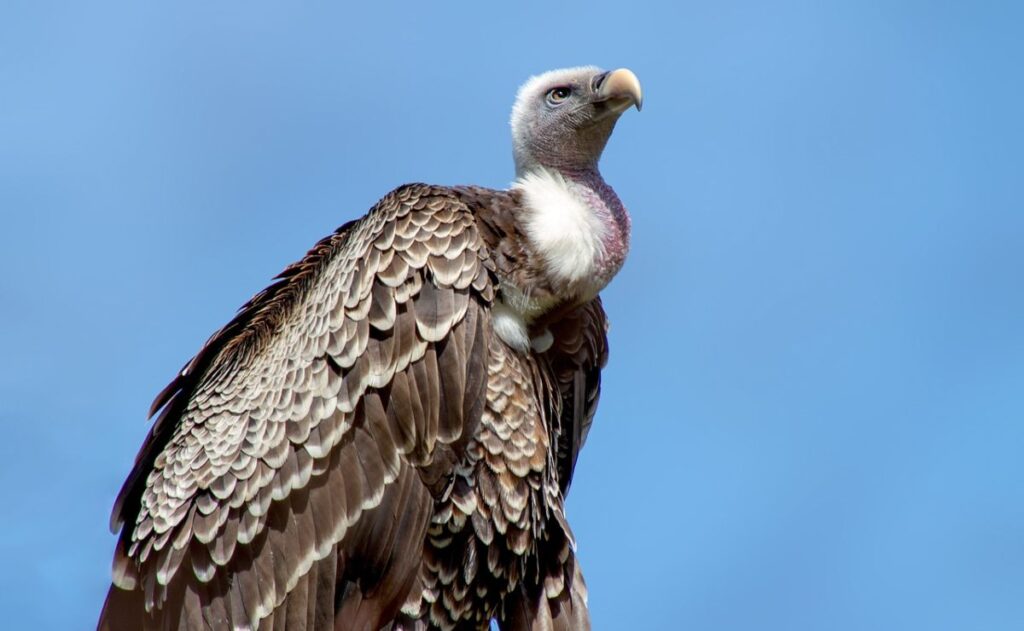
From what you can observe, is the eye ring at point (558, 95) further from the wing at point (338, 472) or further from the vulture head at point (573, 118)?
the wing at point (338, 472)

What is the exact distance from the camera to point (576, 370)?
31.0 feet

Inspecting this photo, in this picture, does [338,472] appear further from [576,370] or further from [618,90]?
[618,90]

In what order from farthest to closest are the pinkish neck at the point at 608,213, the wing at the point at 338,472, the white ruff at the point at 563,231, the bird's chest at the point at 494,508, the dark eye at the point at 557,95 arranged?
1. the dark eye at the point at 557,95
2. the pinkish neck at the point at 608,213
3. the white ruff at the point at 563,231
4. the bird's chest at the point at 494,508
5. the wing at the point at 338,472

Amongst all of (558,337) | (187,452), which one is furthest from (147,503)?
(558,337)

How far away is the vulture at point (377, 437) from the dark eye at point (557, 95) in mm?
766

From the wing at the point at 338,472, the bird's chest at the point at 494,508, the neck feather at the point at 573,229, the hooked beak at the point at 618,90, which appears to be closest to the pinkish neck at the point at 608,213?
the neck feather at the point at 573,229

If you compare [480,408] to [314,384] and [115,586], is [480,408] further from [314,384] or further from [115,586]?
[115,586]

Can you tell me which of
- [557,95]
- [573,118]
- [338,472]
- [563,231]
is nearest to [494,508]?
[338,472]

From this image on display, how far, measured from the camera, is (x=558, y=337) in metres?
9.23

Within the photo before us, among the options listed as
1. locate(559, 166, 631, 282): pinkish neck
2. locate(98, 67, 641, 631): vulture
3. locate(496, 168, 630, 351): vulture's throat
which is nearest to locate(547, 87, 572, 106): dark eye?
locate(559, 166, 631, 282): pinkish neck

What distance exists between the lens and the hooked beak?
9.03 m

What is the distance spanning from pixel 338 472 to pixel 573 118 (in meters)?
2.73

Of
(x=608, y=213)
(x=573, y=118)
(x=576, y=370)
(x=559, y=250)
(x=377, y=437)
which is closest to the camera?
(x=377, y=437)

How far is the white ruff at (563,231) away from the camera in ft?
27.9
